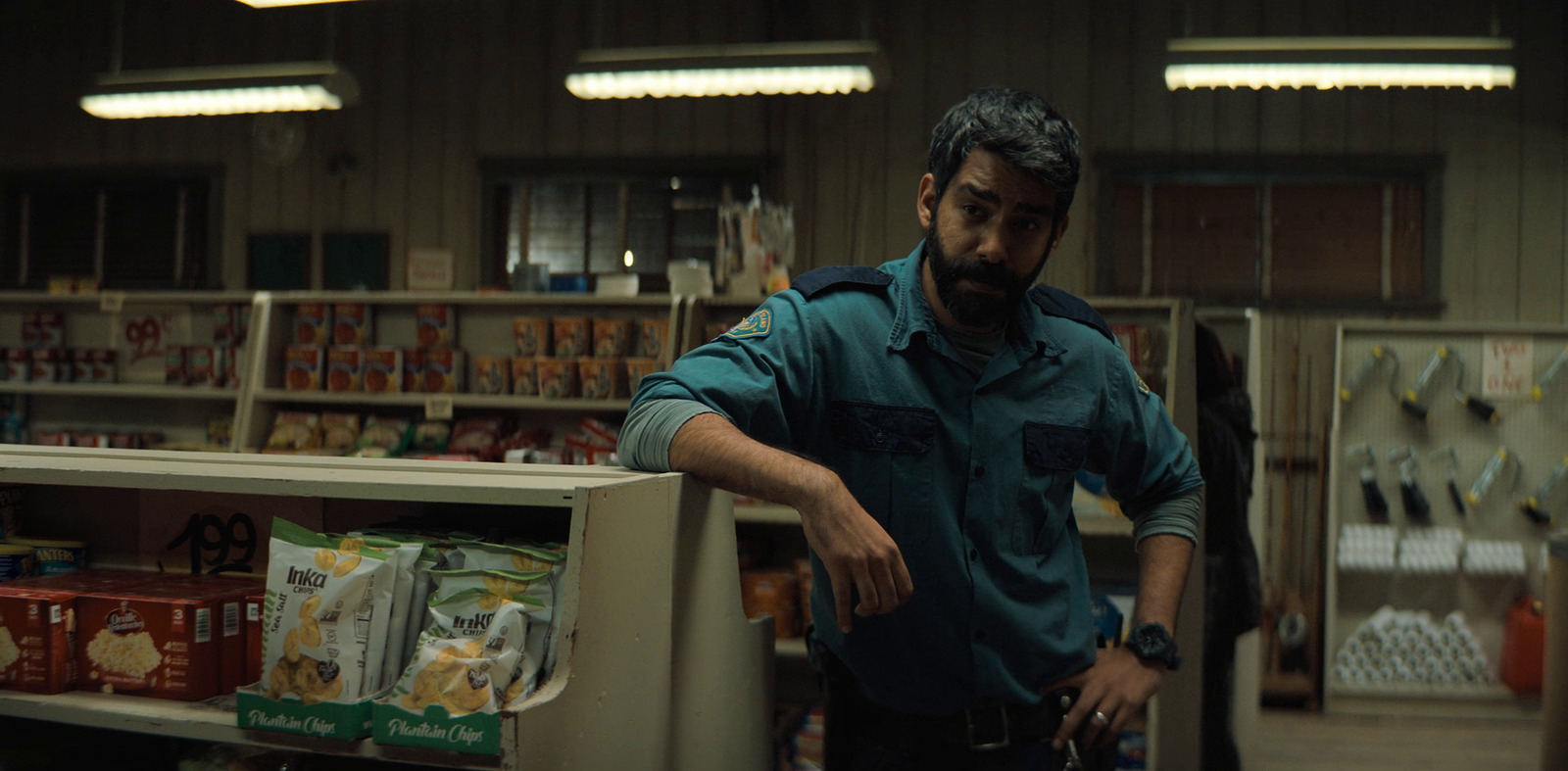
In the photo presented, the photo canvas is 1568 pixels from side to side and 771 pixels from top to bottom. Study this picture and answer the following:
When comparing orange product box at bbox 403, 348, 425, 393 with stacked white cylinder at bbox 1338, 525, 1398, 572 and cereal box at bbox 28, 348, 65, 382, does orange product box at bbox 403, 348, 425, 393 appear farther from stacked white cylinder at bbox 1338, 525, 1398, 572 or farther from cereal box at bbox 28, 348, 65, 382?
stacked white cylinder at bbox 1338, 525, 1398, 572

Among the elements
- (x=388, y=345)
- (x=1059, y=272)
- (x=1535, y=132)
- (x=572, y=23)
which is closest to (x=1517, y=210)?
(x=1535, y=132)

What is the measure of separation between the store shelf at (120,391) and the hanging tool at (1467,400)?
6006mm

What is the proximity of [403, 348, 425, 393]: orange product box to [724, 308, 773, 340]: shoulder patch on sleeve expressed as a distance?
335 centimetres

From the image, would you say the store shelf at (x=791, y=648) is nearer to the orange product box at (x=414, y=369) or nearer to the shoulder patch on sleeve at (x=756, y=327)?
the orange product box at (x=414, y=369)

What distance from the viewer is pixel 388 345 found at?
478cm

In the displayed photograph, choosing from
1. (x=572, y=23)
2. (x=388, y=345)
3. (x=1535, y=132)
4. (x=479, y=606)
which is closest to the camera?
(x=479, y=606)

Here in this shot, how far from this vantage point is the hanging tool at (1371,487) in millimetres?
5512

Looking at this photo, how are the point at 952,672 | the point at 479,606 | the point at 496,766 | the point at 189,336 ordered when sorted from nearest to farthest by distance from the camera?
the point at 496,766 < the point at 479,606 < the point at 952,672 < the point at 189,336

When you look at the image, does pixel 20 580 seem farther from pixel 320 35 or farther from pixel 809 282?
pixel 320 35

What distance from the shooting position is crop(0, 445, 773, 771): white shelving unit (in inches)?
49.7

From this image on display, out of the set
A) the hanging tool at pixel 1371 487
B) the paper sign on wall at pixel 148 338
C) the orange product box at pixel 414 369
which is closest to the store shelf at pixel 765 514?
the orange product box at pixel 414 369

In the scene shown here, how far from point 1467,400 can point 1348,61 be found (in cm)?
202

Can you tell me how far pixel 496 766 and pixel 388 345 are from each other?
3.87m

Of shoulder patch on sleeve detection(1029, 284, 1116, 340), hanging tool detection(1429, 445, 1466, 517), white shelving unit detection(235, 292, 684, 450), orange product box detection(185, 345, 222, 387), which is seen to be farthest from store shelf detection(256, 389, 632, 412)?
hanging tool detection(1429, 445, 1466, 517)
